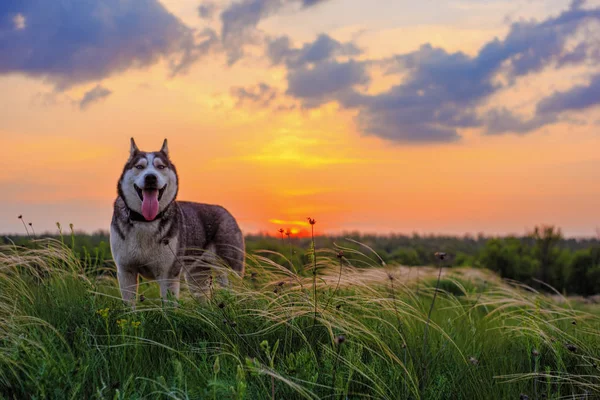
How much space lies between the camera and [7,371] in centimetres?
384

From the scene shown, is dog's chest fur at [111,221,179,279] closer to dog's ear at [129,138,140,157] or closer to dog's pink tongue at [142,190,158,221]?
dog's pink tongue at [142,190,158,221]

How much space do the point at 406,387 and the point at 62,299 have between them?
3.10m

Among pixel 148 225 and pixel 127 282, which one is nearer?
pixel 148 225

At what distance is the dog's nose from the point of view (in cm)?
565

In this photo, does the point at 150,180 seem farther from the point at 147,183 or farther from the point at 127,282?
the point at 127,282

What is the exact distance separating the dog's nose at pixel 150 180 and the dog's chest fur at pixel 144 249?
45 centimetres

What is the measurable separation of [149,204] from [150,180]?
0.88ft

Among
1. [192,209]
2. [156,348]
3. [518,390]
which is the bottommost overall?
[518,390]

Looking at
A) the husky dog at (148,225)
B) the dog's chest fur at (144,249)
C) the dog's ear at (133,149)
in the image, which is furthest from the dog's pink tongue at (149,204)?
the dog's ear at (133,149)

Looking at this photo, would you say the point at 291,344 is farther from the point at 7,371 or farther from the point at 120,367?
the point at 7,371

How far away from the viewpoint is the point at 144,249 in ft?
19.4

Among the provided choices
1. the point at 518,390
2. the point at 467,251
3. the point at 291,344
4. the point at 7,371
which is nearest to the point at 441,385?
the point at 518,390

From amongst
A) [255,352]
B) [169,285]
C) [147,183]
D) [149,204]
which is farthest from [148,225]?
[255,352]

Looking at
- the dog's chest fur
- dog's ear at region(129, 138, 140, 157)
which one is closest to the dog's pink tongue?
the dog's chest fur
